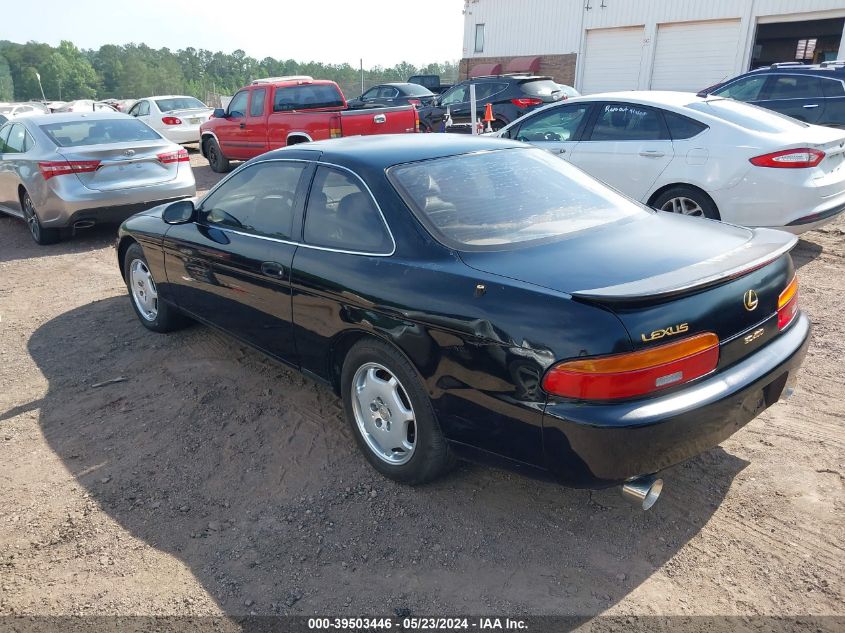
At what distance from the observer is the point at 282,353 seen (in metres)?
3.72

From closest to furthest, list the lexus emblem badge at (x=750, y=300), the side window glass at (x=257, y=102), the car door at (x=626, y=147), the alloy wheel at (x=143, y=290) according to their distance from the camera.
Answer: the lexus emblem badge at (x=750, y=300) < the alloy wheel at (x=143, y=290) < the car door at (x=626, y=147) < the side window glass at (x=257, y=102)

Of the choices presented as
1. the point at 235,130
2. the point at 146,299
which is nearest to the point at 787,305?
the point at 146,299

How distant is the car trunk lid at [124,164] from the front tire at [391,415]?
19.3 feet

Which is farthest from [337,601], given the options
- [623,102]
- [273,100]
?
[273,100]

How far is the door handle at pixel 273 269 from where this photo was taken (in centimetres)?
348

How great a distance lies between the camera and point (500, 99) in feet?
42.2

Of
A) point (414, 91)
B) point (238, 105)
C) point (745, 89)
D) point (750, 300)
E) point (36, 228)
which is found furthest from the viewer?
point (414, 91)

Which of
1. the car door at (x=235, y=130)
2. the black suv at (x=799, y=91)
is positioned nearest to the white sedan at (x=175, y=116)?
the car door at (x=235, y=130)

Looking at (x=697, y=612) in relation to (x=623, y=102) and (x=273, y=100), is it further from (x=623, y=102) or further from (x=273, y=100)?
(x=273, y=100)

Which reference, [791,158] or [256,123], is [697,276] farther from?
[256,123]

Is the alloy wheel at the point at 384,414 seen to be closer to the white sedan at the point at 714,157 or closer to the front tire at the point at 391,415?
the front tire at the point at 391,415

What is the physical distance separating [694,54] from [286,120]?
653 inches

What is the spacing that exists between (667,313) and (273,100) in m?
10.8

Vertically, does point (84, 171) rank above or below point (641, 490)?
above
